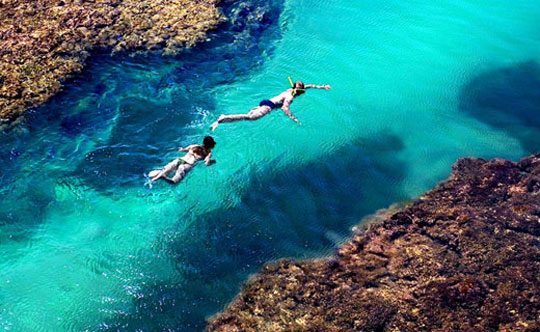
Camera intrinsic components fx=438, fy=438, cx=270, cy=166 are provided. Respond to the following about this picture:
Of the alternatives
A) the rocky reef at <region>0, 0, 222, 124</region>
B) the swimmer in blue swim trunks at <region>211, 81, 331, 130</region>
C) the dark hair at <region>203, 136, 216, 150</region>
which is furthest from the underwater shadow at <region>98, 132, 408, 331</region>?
the rocky reef at <region>0, 0, 222, 124</region>

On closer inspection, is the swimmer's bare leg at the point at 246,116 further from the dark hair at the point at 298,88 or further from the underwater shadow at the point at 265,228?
the underwater shadow at the point at 265,228

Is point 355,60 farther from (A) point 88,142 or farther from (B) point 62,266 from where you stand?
(B) point 62,266

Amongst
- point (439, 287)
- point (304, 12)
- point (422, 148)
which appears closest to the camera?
point (439, 287)

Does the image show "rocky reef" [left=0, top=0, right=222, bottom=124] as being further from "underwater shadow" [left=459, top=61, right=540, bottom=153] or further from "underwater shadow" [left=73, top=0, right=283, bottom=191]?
"underwater shadow" [left=459, top=61, right=540, bottom=153]

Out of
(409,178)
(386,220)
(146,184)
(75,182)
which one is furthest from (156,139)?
(409,178)

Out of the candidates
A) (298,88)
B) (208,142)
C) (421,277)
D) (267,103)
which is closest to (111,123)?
(208,142)

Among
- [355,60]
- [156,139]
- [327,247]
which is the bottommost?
[327,247]
